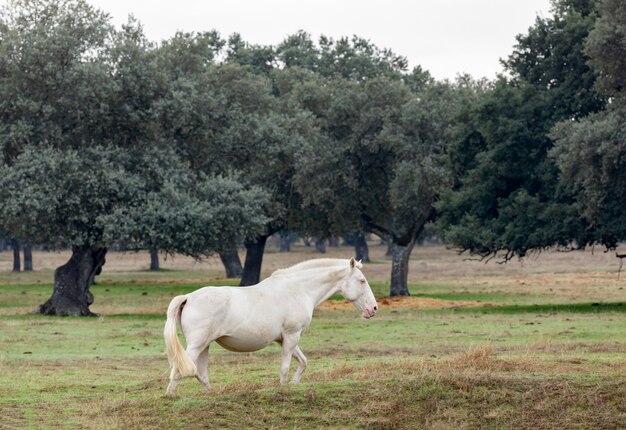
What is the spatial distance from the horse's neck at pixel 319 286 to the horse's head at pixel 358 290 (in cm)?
16

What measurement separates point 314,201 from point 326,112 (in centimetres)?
459

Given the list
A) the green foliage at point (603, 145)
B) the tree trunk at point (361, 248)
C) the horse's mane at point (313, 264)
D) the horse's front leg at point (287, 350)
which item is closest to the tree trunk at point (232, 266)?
the tree trunk at point (361, 248)

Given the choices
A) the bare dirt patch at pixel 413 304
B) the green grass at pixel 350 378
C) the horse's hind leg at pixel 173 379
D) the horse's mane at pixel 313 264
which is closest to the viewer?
the green grass at pixel 350 378

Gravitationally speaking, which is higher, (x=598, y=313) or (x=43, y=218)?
(x=43, y=218)

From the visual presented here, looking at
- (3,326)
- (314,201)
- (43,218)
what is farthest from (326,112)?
(3,326)

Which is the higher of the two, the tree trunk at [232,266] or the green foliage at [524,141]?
the green foliage at [524,141]

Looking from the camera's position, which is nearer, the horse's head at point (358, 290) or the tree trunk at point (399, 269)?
the horse's head at point (358, 290)

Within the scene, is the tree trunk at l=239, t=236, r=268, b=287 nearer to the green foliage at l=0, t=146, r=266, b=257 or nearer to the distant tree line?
the distant tree line

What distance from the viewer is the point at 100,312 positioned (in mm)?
42188

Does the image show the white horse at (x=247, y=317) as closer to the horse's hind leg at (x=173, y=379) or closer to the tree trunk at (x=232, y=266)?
the horse's hind leg at (x=173, y=379)

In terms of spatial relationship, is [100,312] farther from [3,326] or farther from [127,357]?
[127,357]

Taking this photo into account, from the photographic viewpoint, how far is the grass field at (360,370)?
14.6m

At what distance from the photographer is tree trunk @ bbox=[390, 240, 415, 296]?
50.2 meters

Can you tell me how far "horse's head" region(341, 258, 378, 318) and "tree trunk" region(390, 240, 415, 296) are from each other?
32.7m
